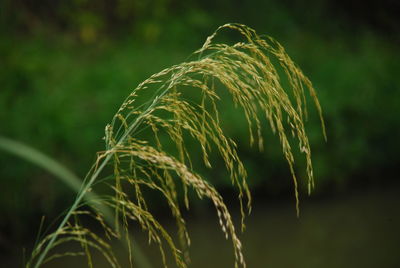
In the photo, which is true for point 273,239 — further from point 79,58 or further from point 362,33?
point 362,33

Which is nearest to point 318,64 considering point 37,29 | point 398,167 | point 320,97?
point 320,97

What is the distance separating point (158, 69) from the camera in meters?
A: 4.34

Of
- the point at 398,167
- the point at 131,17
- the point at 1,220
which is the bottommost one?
the point at 398,167

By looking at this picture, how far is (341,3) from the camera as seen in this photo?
692 centimetres

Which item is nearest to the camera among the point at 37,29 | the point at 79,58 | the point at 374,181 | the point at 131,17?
the point at 374,181

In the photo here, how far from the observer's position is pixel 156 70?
14.0 feet

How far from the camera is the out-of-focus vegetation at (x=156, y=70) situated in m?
3.30

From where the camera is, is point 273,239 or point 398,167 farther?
point 398,167

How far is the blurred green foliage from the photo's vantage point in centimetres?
332

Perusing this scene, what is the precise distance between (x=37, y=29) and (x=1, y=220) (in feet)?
9.75

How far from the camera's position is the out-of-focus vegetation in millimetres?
3299

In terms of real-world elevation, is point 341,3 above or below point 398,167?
above

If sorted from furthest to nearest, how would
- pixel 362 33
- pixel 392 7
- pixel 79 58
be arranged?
pixel 392 7 → pixel 362 33 → pixel 79 58

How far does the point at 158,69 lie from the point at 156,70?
6cm
